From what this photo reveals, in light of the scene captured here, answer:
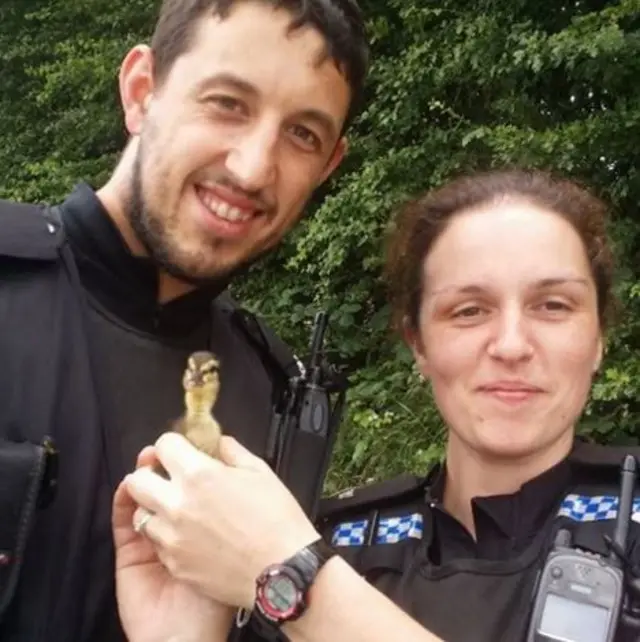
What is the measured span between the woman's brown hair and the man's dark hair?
1.25 feet

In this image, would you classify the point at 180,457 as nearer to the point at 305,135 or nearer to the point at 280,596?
the point at 280,596

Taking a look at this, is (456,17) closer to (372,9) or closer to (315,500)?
(372,9)

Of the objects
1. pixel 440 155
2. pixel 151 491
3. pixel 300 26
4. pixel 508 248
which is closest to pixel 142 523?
pixel 151 491

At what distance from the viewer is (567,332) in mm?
2225

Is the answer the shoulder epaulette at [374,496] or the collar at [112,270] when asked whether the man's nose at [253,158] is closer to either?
the collar at [112,270]

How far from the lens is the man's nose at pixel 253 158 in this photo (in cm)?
230

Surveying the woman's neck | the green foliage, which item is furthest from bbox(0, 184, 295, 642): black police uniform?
the green foliage

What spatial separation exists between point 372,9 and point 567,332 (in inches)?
267

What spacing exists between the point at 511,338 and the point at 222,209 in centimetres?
73

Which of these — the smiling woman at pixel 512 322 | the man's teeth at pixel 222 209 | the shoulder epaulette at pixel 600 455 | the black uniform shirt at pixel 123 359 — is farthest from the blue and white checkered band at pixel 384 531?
the man's teeth at pixel 222 209

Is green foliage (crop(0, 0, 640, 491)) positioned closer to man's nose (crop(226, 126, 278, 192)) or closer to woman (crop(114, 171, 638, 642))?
woman (crop(114, 171, 638, 642))

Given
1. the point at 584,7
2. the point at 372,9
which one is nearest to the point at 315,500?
the point at 584,7

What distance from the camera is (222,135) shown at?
231 centimetres

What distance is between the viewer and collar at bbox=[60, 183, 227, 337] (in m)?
2.35
